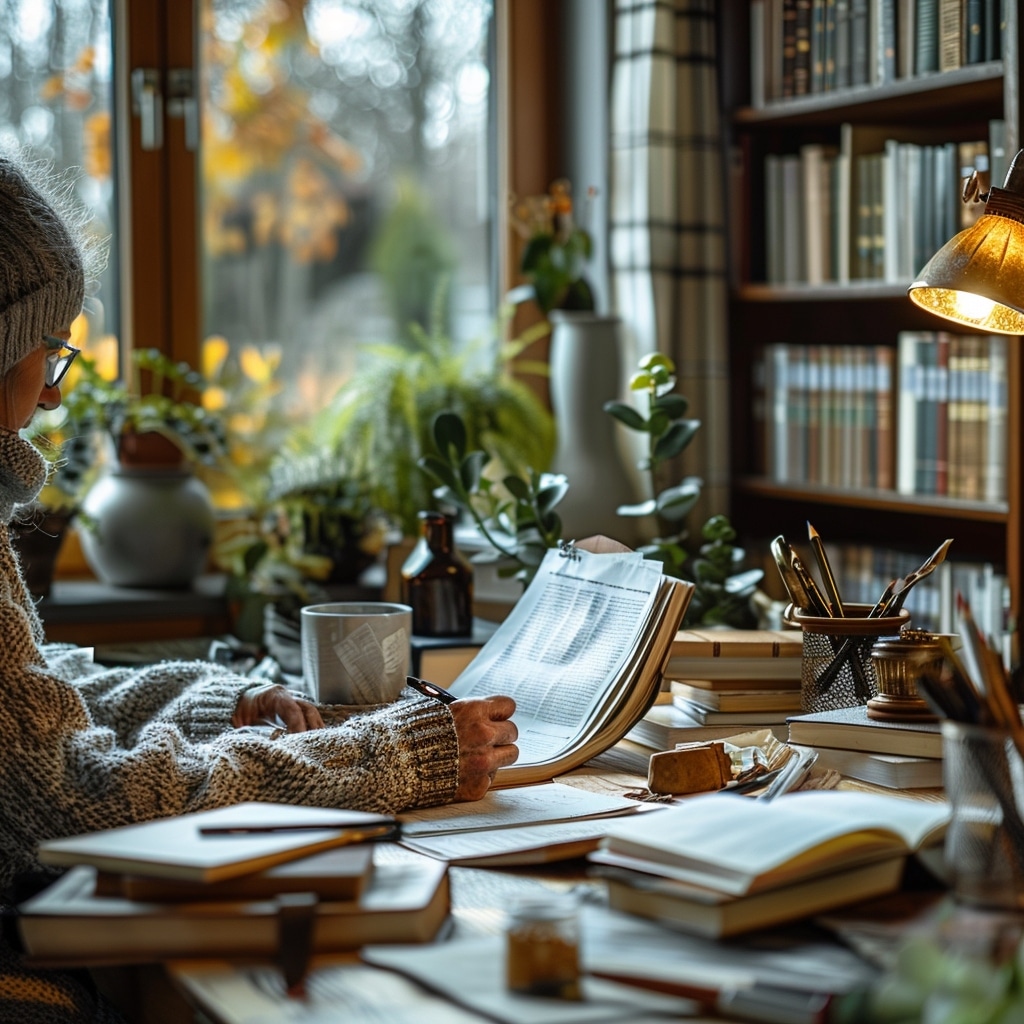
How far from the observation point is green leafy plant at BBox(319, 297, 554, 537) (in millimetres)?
2588

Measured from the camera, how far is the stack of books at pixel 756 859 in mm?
839

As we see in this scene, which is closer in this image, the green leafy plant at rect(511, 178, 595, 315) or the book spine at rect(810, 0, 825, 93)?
the book spine at rect(810, 0, 825, 93)

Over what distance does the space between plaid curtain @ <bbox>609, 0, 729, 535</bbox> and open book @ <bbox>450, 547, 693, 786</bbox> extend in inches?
53.4

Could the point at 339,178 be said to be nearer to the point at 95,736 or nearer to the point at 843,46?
the point at 843,46

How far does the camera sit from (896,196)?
2547 mm

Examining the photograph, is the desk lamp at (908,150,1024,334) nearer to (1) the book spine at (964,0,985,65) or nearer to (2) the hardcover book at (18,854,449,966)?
(2) the hardcover book at (18,854,449,966)

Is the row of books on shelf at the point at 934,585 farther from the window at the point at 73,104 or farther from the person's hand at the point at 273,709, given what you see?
the window at the point at 73,104

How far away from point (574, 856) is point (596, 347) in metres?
1.75

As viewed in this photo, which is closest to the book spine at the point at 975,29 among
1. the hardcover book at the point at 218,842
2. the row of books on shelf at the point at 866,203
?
the row of books on shelf at the point at 866,203

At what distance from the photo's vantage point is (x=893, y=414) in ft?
8.60

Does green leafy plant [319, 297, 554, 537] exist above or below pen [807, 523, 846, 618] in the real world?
above

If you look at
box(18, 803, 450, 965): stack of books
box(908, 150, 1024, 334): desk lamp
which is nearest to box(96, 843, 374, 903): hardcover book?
box(18, 803, 450, 965): stack of books

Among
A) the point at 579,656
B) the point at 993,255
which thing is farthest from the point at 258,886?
the point at 993,255

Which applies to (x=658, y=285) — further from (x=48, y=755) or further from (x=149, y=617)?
(x=48, y=755)
